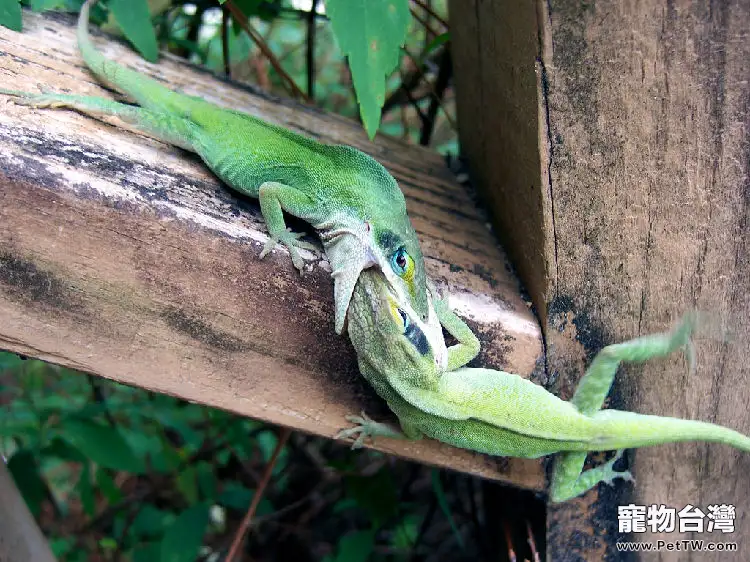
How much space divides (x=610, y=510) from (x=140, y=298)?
1.59m

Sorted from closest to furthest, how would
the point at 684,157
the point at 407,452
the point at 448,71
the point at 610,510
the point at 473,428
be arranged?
the point at 684,157 → the point at 473,428 → the point at 407,452 → the point at 610,510 → the point at 448,71

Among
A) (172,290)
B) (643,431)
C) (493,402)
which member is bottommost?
(643,431)

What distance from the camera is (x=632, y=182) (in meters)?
1.61

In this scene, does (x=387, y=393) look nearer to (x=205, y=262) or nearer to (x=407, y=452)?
(x=407, y=452)

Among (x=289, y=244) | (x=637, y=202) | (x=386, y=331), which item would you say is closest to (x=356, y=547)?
(x=386, y=331)

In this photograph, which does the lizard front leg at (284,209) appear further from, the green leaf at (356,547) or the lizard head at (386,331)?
the green leaf at (356,547)

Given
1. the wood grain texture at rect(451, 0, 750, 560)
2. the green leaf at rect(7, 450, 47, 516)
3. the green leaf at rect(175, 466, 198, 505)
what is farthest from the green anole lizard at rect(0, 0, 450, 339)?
the green leaf at rect(175, 466, 198, 505)

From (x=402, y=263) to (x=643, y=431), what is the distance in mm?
903

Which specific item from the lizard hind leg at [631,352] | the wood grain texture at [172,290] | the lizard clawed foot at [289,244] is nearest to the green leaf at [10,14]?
the wood grain texture at [172,290]

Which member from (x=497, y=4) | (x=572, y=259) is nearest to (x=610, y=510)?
(x=572, y=259)

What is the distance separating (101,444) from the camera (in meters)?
2.25

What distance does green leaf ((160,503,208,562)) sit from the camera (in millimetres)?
2406

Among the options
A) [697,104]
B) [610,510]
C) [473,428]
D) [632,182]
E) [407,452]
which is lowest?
[610,510]

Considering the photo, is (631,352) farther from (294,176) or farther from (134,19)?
(134,19)
